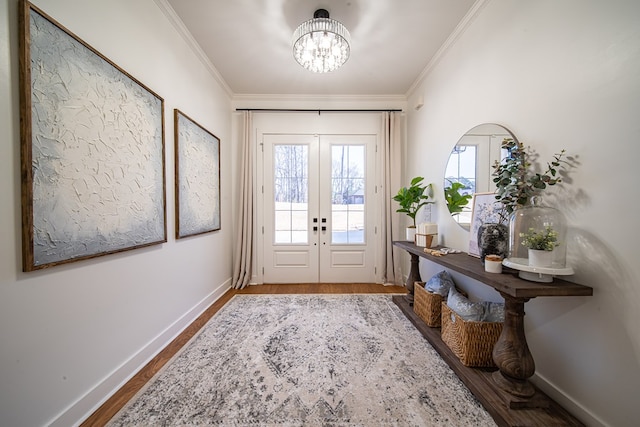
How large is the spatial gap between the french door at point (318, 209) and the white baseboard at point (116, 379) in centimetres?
148

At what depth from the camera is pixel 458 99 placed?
2188mm

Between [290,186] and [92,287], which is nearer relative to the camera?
[92,287]

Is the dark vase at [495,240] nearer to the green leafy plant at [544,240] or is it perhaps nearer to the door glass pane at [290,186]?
the green leafy plant at [544,240]

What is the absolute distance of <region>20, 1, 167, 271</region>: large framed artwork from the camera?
101 cm

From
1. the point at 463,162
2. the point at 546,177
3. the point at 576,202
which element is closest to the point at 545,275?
the point at 576,202

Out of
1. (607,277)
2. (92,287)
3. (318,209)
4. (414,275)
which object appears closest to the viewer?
(607,277)

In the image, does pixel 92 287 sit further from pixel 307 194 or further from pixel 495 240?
pixel 495 240

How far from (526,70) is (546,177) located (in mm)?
800

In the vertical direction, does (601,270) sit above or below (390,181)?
below

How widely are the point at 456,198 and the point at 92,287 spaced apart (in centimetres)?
289

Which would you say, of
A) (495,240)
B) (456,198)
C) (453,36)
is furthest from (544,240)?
(453,36)

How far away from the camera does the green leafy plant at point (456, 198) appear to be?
81.0 inches

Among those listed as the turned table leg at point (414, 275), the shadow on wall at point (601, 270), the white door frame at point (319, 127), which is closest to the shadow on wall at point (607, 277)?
the shadow on wall at point (601, 270)

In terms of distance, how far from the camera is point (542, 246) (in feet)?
3.87
